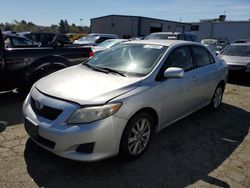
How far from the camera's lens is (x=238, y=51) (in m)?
10.7

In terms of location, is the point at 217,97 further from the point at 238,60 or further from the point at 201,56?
the point at 238,60

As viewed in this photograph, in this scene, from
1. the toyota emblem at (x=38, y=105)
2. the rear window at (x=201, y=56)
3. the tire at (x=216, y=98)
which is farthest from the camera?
the tire at (x=216, y=98)

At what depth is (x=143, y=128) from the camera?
3.49 meters

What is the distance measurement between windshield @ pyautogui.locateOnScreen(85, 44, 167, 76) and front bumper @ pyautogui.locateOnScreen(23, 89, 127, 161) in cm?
103

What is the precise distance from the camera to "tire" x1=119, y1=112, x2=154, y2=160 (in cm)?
318

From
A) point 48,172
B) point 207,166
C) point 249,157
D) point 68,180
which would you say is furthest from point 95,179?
point 249,157

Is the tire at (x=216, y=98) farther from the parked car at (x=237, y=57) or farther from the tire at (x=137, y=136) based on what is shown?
the parked car at (x=237, y=57)

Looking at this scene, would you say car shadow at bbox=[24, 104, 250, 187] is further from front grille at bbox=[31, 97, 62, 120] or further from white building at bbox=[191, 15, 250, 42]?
white building at bbox=[191, 15, 250, 42]

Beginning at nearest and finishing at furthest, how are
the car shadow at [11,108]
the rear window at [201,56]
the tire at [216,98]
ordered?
the car shadow at [11,108], the rear window at [201,56], the tire at [216,98]

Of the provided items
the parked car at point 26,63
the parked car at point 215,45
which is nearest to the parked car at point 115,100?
the parked car at point 26,63

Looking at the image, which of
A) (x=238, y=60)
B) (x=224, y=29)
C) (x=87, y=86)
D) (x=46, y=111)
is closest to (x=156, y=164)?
(x=87, y=86)

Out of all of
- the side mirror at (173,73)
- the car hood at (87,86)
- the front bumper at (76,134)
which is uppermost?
the side mirror at (173,73)

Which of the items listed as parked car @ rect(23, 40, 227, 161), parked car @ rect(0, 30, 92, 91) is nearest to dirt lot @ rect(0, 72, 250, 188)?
parked car @ rect(23, 40, 227, 161)

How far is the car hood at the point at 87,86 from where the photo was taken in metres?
3.00
